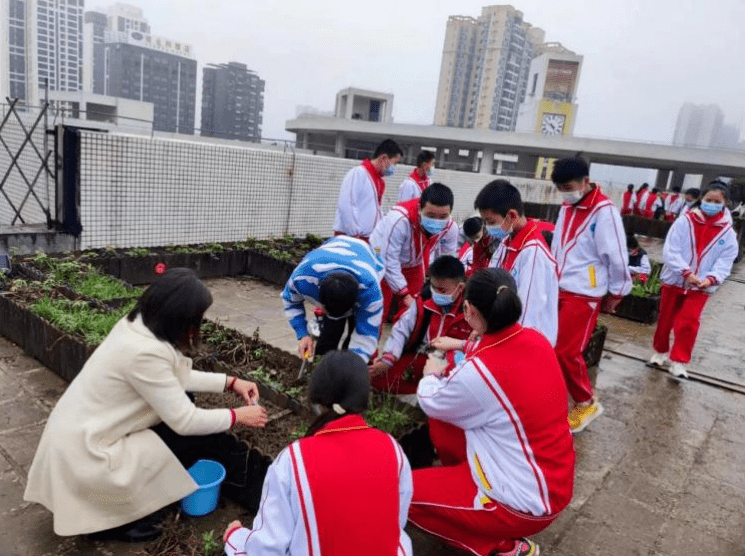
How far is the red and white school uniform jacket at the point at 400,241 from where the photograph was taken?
435 cm

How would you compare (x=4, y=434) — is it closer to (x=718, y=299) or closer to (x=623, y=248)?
(x=623, y=248)

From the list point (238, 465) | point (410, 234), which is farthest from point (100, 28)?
point (238, 465)

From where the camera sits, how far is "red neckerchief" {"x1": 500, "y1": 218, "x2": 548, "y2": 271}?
3236 mm

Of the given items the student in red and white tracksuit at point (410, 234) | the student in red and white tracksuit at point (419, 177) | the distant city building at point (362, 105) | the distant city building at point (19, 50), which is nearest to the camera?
the student in red and white tracksuit at point (410, 234)

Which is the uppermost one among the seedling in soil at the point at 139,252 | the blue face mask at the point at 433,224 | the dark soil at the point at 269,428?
the blue face mask at the point at 433,224

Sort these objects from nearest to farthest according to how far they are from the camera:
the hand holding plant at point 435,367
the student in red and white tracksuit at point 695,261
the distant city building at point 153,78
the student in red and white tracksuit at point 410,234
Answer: the hand holding plant at point 435,367
the student in red and white tracksuit at point 410,234
the student in red and white tracksuit at point 695,261
the distant city building at point 153,78

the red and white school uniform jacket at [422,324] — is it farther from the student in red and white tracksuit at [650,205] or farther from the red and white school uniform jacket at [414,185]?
the student in red and white tracksuit at [650,205]

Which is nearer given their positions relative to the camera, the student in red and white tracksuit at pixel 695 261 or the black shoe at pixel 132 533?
the black shoe at pixel 132 533

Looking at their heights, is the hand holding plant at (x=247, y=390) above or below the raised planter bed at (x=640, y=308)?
above

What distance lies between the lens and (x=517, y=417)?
2088 millimetres

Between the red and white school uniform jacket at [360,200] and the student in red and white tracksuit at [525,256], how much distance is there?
236 cm

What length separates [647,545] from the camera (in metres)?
2.64

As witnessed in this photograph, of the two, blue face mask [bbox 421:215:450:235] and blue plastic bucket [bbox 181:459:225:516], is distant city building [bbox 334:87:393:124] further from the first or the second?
blue plastic bucket [bbox 181:459:225:516]

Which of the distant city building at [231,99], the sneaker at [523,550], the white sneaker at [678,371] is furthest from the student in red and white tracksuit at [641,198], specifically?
the distant city building at [231,99]
